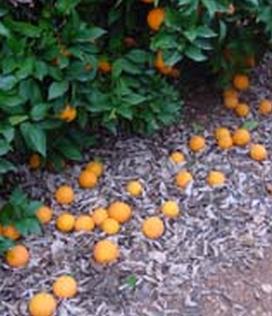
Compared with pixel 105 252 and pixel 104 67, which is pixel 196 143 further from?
pixel 105 252

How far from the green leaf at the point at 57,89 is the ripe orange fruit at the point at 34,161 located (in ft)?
1.85

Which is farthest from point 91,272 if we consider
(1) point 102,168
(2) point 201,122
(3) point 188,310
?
(2) point 201,122

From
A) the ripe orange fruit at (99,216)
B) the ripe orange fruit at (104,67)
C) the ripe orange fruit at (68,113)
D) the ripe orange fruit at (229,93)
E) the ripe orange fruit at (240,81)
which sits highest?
the ripe orange fruit at (104,67)

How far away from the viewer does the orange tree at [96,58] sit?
3.42m

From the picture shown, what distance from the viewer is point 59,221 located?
3.78 meters

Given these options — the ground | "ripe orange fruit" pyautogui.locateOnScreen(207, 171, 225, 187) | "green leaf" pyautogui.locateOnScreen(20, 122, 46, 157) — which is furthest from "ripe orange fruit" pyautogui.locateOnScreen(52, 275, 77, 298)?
"ripe orange fruit" pyautogui.locateOnScreen(207, 171, 225, 187)

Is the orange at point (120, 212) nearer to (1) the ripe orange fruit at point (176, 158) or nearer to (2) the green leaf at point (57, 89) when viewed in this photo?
(1) the ripe orange fruit at point (176, 158)

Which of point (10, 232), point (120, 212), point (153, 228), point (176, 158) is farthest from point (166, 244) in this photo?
point (10, 232)

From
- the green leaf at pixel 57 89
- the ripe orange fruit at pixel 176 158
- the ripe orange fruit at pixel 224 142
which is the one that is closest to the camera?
the green leaf at pixel 57 89

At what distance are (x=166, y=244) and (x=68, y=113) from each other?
76 centimetres

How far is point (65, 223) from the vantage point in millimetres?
3770

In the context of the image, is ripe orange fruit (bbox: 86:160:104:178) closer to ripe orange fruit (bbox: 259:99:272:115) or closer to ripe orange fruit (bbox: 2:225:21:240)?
ripe orange fruit (bbox: 2:225:21:240)

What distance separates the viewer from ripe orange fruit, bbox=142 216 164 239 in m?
3.78

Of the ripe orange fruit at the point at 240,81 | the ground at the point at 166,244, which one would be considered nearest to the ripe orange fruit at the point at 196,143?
the ground at the point at 166,244
